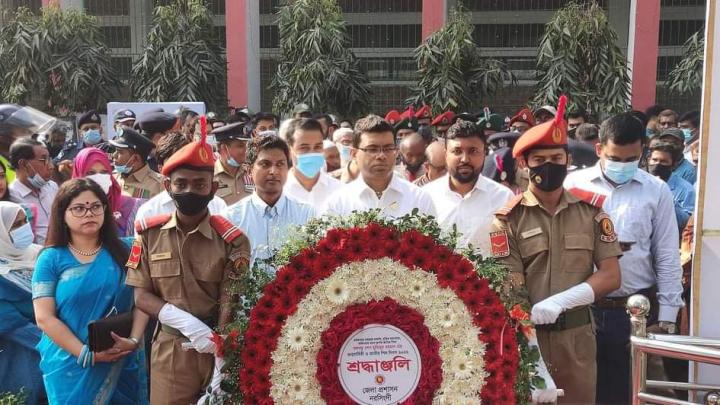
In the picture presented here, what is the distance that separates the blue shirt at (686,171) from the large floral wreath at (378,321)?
3.75m

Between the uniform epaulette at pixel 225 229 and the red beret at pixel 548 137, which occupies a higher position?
the red beret at pixel 548 137

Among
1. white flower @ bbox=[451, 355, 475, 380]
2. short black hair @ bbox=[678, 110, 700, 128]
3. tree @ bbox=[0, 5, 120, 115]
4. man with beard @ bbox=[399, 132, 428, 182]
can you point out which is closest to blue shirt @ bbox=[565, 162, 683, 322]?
white flower @ bbox=[451, 355, 475, 380]

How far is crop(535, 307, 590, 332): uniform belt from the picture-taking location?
310cm

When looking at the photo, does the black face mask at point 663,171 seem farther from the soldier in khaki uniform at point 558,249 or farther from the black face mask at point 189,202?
the black face mask at point 189,202

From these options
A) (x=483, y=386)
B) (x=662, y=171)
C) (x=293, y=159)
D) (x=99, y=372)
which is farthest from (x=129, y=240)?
(x=662, y=171)

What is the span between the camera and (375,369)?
7.89 ft

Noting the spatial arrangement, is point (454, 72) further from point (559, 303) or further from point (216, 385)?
point (216, 385)

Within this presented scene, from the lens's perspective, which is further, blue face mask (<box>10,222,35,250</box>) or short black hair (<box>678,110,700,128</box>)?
short black hair (<box>678,110,700,128</box>)

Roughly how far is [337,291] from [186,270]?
0.80 metres

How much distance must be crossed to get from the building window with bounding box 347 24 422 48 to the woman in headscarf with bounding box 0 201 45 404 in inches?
623

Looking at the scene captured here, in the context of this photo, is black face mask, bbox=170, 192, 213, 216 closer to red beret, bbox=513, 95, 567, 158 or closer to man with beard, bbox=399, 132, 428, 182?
red beret, bbox=513, 95, 567, 158

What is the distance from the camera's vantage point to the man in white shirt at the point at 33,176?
16.3ft

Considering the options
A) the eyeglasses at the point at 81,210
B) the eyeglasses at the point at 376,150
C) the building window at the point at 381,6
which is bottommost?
the eyeglasses at the point at 81,210

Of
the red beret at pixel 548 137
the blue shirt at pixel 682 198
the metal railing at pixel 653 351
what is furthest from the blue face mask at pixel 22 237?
the blue shirt at pixel 682 198
